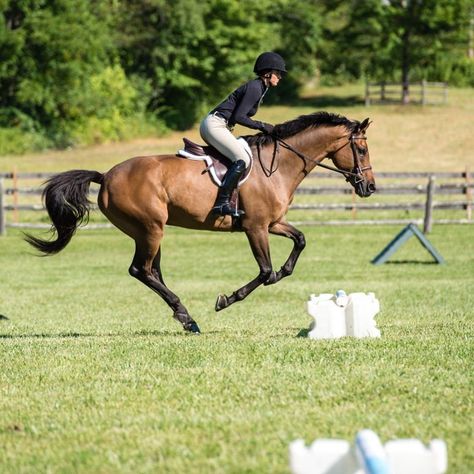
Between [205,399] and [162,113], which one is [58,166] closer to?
[162,113]

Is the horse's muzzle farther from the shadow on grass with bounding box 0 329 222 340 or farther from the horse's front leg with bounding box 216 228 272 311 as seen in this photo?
the shadow on grass with bounding box 0 329 222 340

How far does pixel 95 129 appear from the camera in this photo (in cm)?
6419

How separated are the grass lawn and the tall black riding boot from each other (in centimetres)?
125

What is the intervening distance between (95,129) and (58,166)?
12415mm

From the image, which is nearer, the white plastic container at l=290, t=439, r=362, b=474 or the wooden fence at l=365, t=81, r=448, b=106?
the white plastic container at l=290, t=439, r=362, b=474

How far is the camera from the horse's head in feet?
38.6

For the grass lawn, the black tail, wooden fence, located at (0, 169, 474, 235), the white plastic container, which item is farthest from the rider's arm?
wooden fence, located at (0, 169, 474, 235)

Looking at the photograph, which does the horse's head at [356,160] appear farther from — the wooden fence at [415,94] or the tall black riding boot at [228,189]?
the wooden fence at [415,94]

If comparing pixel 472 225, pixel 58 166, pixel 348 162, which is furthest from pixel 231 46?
pixel 348 162

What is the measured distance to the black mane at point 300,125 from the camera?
1150 centimetres

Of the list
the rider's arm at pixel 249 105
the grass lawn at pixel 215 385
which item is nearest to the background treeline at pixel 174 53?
the grass lawn at pixel 215 385

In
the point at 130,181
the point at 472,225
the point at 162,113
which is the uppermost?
the point at 130,181

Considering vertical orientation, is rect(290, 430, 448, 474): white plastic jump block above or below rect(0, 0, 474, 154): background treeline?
above

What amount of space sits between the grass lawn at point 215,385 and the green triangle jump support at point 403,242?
14.9ft
